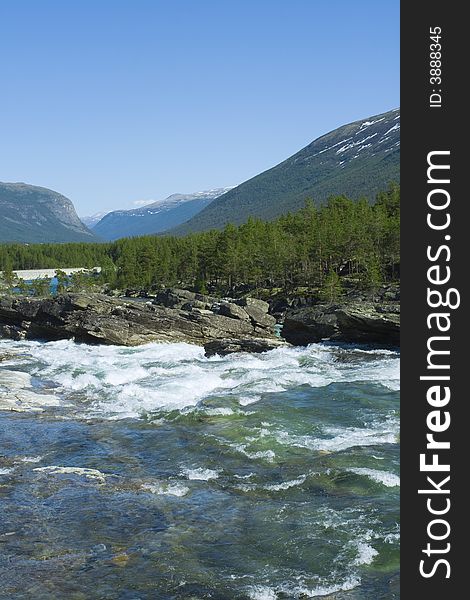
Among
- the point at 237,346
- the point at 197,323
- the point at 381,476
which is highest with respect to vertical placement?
the point at 197,323

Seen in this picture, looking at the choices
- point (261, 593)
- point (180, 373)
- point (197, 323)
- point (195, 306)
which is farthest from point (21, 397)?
point (195, 306)

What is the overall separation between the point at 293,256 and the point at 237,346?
50.8 meters

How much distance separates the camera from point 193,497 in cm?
1811

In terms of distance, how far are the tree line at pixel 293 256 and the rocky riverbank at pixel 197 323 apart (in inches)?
1030

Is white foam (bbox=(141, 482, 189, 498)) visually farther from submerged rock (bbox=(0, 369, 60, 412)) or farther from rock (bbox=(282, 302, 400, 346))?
rock (bbox=(282, 302, 400, 346))

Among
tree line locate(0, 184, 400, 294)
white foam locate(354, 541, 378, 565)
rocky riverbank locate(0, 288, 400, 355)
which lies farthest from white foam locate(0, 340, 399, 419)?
tree line locate(0, 184, 400, 294)

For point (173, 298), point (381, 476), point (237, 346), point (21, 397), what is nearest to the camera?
point (381, 476)

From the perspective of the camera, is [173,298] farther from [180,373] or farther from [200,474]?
[200,474]

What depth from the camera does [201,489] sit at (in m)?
18.8

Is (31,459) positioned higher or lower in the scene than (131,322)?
lower

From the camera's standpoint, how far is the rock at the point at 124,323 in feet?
177

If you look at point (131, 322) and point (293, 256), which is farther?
point (293, 256)

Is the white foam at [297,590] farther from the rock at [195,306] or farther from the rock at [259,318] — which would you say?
the rock at [195,306]

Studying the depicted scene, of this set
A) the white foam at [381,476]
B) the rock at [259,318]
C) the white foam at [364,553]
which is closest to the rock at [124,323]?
the rock at [259,318]
